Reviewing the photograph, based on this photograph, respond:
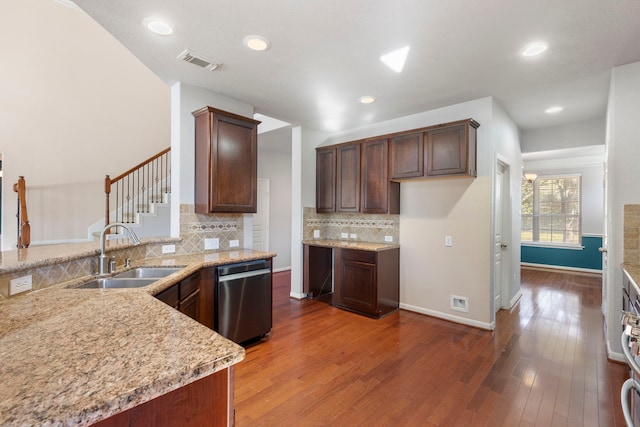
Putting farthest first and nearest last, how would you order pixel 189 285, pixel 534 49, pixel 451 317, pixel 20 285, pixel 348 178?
pixel 348 178
pixel 451 317
pixel 534 49
pixel 189 285
pixel 20 285

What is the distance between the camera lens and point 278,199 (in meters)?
6.70

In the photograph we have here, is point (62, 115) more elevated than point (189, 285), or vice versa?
point (62, 115)

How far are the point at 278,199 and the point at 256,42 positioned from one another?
4451 mm

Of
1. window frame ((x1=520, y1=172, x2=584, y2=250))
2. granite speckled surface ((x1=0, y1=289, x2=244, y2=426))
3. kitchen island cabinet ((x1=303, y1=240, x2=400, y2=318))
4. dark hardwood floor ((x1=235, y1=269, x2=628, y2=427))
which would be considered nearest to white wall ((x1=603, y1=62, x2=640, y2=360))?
dark hardwood floor ((x1=235, y1=269, x2=628, y2=427))

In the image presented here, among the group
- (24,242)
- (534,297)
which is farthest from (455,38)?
(24,242)

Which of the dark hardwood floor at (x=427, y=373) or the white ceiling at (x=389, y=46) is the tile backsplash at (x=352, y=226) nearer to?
the dark hardwood floor at (x=427, y=373)

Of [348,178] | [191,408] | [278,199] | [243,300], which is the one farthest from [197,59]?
[278,199]

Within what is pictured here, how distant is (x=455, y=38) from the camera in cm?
232

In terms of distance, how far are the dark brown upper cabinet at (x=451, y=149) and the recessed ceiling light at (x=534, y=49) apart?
91cm

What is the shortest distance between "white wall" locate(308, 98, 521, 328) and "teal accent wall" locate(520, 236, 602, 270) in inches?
158

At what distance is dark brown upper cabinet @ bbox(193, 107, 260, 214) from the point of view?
3.06 m

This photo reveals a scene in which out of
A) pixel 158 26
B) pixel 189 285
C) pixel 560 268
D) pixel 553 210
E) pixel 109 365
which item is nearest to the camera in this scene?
pixel 109 365

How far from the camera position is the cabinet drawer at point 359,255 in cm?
384

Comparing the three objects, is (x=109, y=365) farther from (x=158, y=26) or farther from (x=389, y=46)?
(x=389, y=46)
